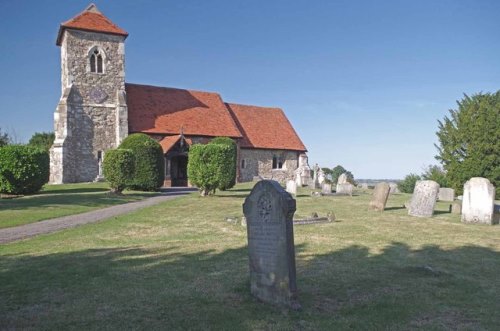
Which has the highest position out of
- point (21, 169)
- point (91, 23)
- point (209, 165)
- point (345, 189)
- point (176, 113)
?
point (91, 23)

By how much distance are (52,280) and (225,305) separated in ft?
9.40

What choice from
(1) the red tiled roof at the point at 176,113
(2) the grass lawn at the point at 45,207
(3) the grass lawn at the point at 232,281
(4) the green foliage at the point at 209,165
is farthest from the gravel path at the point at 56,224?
(1) the red tiled roof at the point at 176,113

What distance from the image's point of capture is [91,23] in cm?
3191

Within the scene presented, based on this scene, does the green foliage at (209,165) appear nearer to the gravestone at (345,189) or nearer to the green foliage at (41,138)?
the gravestone at (345,189)

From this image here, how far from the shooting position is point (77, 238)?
32.2 feet

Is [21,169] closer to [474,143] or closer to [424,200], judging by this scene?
[424,200]

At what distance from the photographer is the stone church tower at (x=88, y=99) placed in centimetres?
2988

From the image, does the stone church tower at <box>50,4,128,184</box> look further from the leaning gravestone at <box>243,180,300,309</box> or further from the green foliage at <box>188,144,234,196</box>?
the leaning gravestone at <box>243,180,300,309</box>

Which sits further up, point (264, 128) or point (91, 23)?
point (91, 23)

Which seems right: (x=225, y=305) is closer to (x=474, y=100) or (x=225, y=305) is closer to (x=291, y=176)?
(x=474, y=100)

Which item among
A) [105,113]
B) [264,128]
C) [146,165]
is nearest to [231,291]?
[146,165]

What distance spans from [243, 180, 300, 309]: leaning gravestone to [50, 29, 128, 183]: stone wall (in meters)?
27.4

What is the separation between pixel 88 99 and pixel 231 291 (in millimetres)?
29273

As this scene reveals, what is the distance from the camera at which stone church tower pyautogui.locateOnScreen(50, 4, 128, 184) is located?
2988 centimetres
